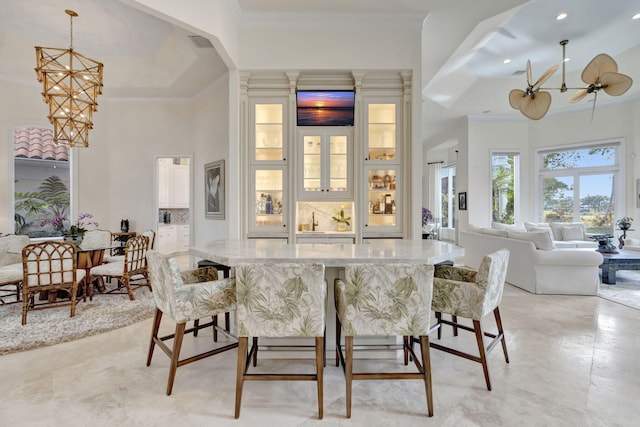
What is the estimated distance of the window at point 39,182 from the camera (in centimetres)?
548

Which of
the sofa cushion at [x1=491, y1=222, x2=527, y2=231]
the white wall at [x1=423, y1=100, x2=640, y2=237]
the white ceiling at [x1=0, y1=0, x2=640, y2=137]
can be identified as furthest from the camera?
the white wall at [x1=423, y1=100, x2=640, y2=237]

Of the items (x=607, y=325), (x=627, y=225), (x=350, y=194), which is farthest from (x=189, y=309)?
(x=627, y=225)

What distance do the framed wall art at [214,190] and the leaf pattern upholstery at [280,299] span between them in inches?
146

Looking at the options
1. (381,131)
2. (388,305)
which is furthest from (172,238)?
(388,305)

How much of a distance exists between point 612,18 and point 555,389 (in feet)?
17.9

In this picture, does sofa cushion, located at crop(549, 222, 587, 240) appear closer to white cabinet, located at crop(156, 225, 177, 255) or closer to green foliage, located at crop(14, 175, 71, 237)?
white cabinet, located at crop(156, 225, 177, 255)

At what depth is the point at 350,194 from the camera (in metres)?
3.82

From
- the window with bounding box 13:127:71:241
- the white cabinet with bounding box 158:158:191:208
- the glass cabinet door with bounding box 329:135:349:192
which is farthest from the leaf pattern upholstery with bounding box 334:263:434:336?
Answer: the white cabinet with bounding box 158:158:191:208

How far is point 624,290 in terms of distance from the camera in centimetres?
437

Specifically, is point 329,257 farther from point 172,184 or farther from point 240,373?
point 172,184

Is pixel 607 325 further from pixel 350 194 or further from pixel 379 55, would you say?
pixel 379 55

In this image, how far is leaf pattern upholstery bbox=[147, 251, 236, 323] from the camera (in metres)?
1.94

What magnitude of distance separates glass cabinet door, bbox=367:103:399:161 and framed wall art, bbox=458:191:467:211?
4.62 m

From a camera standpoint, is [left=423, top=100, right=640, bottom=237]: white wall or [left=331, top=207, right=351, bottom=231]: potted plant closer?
[left=331, top=207, right=351, bottom=231]: potted plant
